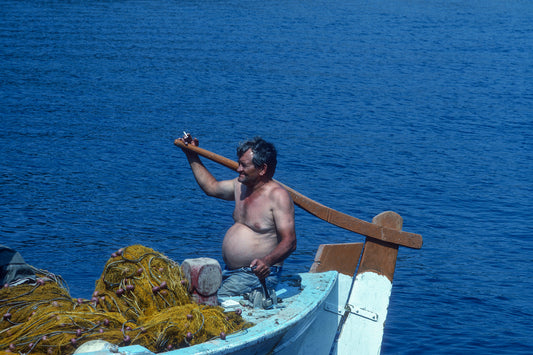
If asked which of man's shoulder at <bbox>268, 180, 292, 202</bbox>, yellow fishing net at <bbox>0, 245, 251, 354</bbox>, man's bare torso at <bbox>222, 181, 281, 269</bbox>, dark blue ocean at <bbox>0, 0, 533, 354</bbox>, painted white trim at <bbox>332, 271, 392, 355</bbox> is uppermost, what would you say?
dark blue ocean at <bbox>0, 0, 533, 354</bbox>

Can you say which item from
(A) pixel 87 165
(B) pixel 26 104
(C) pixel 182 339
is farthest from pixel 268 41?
(C) pixel 182 339

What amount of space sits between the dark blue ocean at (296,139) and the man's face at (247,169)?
420 cm

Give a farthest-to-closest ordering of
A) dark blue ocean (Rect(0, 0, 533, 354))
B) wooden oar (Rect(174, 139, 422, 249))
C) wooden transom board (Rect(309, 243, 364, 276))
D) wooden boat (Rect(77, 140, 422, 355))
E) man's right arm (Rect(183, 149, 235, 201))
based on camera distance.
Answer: dark blue ocean (Rect(0, 0, 533, 354)) < wooden transom board (Rect(309, 243, 364, 276)) < wooden oar (Rect(174, 139, 422, 249)) < man's right arm (Rect(183, 149, 235, 201)) < wooden boat (Rect(77, 140, 422, 355))

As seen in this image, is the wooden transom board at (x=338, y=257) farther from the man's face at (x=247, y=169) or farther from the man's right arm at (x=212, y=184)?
the man's face at (x=247, y=169)

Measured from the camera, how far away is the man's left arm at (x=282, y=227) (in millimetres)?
5859

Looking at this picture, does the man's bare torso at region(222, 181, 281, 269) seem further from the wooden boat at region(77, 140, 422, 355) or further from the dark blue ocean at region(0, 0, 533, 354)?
the dark blue ocean at region(0, 0, 533, 354)

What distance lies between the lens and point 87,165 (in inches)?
588

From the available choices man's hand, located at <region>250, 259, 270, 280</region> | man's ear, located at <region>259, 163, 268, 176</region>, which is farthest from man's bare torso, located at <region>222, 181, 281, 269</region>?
man's hand, located at <region>250, 259, 270, 280</region>

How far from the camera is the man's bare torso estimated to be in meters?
Answer: 6.16

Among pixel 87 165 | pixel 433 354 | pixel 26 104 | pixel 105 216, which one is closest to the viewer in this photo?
pixel 433 354

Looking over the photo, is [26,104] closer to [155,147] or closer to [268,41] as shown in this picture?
[155,147]

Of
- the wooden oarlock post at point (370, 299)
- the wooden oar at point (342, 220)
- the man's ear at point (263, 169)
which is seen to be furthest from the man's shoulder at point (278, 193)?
the wooden oarlock post at point (370, 299)

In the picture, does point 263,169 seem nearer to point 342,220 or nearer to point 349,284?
point 342,220

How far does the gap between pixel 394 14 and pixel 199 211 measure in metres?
25.6
